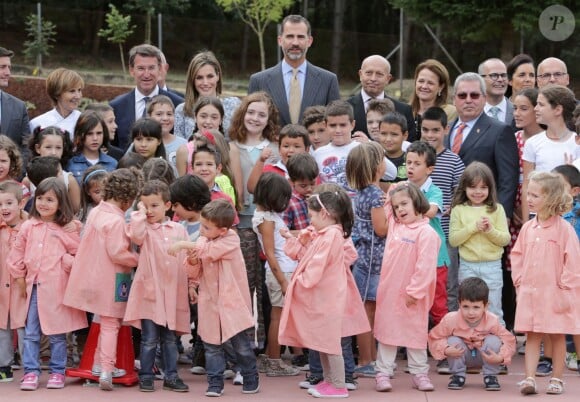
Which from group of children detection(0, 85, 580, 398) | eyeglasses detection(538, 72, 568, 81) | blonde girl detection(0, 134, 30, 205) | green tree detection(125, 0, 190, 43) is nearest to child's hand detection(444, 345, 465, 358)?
group of children detection(0, 85, 580, 398)

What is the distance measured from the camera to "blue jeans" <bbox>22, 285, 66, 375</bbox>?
308 inches

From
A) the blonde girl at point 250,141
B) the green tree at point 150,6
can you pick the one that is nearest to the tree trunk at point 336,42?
the green tree at point 150,6

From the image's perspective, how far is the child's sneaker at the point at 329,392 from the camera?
7578mm

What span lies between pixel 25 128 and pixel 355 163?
11.1 feet

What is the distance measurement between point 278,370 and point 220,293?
3.58 feet

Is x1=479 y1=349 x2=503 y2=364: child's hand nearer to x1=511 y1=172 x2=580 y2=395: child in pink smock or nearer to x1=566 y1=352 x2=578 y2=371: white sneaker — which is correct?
x1=511 y1=172 x2=580 y2=395: child in pink smock

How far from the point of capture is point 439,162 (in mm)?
8789

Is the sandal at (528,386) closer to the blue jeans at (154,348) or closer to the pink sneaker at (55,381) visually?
the blue jeans at (154,348)

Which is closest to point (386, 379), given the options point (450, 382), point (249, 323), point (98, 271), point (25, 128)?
point (450, 382)

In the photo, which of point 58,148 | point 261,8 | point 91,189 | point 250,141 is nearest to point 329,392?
point 250,141

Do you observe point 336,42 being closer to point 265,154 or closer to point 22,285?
point 265,154

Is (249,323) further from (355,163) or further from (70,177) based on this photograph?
(70,177)

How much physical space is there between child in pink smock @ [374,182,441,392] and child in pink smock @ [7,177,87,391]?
2272 mm

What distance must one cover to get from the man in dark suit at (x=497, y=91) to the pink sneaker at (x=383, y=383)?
127 inches
